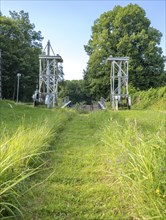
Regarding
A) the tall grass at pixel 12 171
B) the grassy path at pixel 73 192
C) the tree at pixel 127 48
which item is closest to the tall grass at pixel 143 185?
the grassy path at pixel 73 192

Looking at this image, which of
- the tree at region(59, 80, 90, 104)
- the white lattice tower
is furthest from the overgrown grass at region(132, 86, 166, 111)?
the tree at region(59, 80, 90, 104)

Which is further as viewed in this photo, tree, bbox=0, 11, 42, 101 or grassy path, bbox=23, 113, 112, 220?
tree, bbox=0, 11, 42, 101

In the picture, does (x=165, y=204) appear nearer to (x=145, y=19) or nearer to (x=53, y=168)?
(x=53, y=168)

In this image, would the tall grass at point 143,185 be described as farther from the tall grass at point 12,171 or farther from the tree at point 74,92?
the tree at point 74,92

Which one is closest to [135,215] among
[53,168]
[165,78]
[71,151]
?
[53,168]

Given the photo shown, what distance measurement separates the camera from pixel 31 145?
316 centimetres

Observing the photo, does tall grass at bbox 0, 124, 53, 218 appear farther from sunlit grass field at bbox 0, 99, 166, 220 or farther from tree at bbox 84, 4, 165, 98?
tree at bbox 84, 4, 165, 98

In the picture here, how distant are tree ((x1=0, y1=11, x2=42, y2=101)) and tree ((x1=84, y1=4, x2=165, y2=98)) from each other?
585cm

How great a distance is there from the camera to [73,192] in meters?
2.44

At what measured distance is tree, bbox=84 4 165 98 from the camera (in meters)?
23.0

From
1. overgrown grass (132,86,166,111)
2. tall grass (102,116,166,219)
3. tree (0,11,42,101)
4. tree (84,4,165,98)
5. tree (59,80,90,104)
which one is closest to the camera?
tall grass (102,116,166,219)

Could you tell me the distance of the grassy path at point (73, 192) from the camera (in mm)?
2049

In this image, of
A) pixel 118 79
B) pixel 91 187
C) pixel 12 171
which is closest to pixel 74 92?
pixel 118 79

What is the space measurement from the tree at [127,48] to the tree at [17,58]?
5854mm
